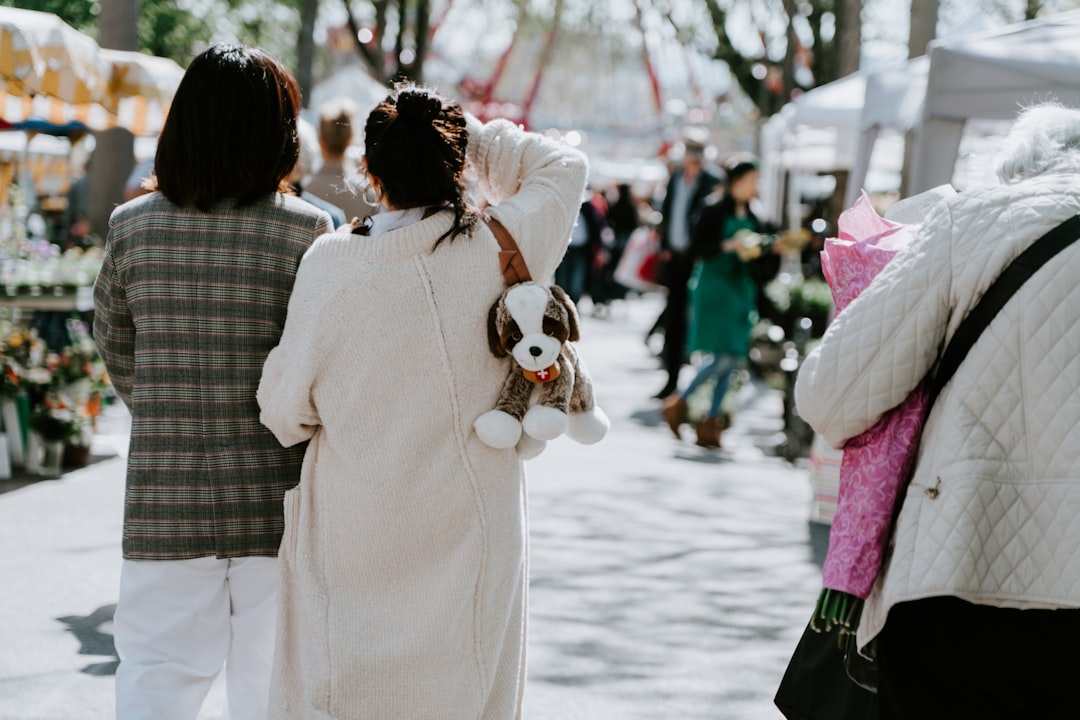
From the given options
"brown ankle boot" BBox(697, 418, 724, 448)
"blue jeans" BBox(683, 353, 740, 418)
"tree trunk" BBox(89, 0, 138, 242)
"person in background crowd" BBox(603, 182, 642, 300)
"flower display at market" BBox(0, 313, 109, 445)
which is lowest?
"person in background crowd" BBox(603, 182, 642, 300)

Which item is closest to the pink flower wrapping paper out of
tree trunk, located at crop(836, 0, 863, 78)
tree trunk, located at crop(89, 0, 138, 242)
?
tree trunk, located at crop(89, 0, 138, 242)

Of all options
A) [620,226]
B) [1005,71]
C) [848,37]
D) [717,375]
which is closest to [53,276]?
[717,375]

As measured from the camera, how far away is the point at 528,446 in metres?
3.27

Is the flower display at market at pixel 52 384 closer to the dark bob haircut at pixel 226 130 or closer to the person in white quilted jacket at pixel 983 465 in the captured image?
the dark bob haircut at pixel 226 130

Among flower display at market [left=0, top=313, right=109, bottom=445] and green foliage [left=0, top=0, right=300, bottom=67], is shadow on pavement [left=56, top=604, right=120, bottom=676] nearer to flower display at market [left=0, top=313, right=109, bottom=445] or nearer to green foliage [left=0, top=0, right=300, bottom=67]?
flower display at market [left=0, top=313, right=109, bottom=445]

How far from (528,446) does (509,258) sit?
1.44 ft

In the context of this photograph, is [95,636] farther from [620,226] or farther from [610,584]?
[620,226]

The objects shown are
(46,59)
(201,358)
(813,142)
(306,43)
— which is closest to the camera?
(201,358)

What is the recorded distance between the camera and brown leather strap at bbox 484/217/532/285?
3221 millimetres

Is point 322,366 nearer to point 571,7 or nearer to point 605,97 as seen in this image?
point 571,7

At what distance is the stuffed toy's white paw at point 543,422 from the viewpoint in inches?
125

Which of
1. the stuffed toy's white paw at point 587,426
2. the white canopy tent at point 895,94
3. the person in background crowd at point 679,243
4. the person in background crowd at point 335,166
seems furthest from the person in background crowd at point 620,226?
the stuffed toy's white paw at point 587,426

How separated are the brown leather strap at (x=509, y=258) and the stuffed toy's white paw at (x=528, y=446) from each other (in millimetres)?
364

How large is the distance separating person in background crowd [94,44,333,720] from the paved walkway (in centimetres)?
120
